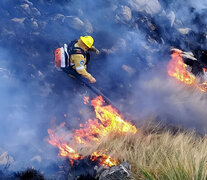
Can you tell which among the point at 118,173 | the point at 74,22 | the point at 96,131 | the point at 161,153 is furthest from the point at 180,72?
the point at 118,173

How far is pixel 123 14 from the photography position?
327 inches

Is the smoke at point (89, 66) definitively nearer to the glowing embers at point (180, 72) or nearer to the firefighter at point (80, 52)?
the glowing embers at point (180, 72)

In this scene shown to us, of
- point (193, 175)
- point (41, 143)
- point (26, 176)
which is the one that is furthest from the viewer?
point (41, 143)

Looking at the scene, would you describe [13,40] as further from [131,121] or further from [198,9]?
[198,9]

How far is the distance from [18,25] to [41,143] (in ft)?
12.7

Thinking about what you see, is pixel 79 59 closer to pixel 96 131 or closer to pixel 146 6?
pixel 96 131

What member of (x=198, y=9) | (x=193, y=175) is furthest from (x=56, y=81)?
(x=198, y=9)

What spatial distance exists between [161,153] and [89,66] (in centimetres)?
379

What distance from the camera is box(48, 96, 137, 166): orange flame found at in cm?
491

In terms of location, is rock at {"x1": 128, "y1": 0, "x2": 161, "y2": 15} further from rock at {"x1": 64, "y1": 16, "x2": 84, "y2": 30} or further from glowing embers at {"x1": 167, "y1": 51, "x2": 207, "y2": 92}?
rock at {"x1": 64, "y1": 16, "x2": 84, "y2": 30}

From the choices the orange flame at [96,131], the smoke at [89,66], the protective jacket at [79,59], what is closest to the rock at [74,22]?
the smoke at [89,66]

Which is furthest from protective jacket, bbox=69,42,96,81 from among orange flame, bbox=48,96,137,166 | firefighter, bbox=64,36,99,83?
orange flame, bbox=48,96,137,166

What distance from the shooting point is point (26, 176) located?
4320 mm

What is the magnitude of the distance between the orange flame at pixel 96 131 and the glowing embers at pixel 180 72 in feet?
9.30
